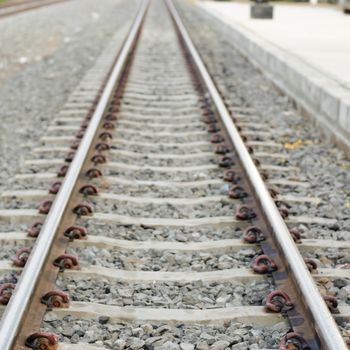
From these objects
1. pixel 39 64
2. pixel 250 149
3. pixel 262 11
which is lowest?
pixel 39 64

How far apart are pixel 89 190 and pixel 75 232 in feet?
2.83

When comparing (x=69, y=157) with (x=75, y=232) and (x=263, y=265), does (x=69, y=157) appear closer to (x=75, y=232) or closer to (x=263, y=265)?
(x=75, y=232)

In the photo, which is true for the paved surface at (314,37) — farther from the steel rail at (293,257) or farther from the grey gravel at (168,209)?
the grey gravel at (168,209)

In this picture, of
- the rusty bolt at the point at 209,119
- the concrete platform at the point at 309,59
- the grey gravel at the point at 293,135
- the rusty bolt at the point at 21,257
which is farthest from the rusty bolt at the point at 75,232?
the rusty bolt at the point at 209,119

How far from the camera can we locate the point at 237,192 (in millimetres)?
4969

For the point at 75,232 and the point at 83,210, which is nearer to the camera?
the point at 75,232

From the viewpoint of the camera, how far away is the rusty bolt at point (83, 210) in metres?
4.59

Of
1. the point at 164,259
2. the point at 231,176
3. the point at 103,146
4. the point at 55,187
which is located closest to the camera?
the point at 164,259

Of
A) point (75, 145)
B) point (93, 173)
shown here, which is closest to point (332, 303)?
point (93, 173)

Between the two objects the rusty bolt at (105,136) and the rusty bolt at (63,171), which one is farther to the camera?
the rusty bolt at (105,136)

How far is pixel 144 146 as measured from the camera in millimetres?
6543

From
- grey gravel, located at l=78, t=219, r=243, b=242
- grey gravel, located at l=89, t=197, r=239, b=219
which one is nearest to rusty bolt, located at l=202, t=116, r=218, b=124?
grey gravel, located at l=89, t=197, r=239, b=219

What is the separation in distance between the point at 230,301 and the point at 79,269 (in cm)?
80

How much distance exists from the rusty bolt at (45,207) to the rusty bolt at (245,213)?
1.18 metres
